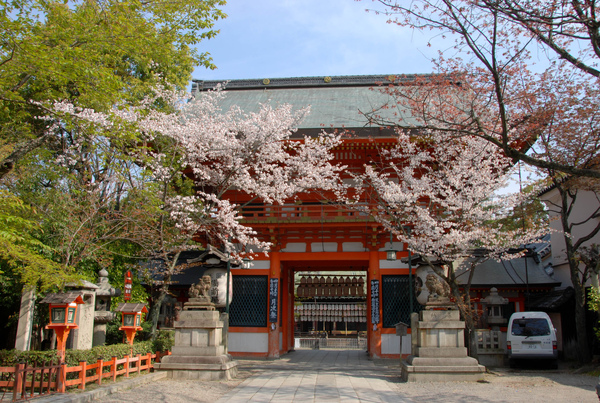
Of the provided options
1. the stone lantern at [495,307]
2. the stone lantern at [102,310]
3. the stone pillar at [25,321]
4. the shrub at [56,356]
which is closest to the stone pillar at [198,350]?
the shrub at [56,356]

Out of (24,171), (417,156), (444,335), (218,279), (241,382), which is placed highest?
(417,156)

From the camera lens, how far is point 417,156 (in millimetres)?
16281

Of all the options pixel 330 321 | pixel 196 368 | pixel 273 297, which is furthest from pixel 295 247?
pixel 330 321

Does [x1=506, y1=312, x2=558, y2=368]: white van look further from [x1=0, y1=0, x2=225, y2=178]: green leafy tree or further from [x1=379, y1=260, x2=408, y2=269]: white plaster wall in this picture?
[x1=0, y1=0, x2=225, y2=178]: green leafy tree

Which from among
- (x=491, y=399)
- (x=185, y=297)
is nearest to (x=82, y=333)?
(x=185, y=297)

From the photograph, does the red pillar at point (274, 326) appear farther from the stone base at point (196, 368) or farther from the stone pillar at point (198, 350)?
the stone base at point (196, 368)

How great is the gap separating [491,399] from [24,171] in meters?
14.5

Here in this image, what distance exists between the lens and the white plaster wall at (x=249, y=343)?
17.7 m

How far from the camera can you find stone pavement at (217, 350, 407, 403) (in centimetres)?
928

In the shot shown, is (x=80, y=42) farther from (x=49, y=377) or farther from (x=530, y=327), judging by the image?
(x=530, y=327)

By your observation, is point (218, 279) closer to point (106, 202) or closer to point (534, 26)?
point (106, 202)

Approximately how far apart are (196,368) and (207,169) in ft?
24.2

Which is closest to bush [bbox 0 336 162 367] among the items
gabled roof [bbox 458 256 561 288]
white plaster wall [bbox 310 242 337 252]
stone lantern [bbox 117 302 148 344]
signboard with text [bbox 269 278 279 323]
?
stone lantern [bbox 117 302 148 344]

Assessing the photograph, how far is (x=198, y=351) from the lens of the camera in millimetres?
11844
